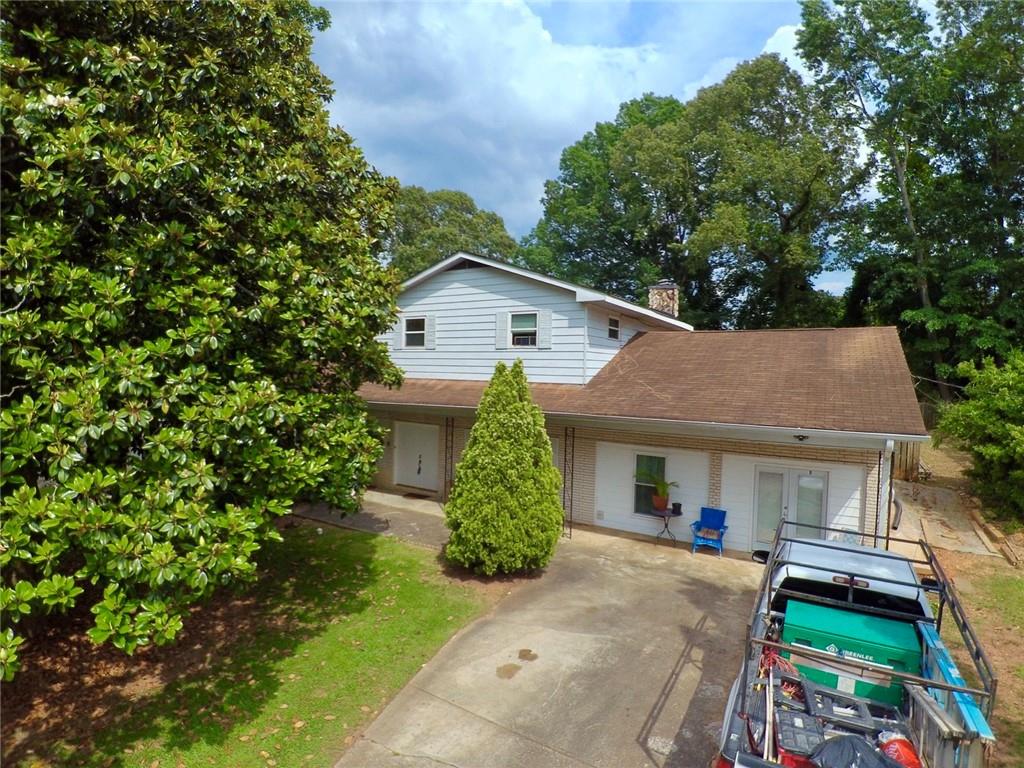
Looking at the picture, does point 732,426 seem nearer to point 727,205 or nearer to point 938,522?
point 938,522

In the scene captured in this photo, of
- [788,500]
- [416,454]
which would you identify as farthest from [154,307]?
[416,454]

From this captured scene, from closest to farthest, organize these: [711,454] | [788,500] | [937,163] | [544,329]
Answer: [788,500] → [711,454] → [544,329] → [937,163]

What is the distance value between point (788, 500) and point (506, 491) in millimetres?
5950

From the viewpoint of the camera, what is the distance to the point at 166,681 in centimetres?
655

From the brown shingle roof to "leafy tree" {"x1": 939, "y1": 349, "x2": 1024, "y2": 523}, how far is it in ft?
9.60

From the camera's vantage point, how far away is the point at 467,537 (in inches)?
380

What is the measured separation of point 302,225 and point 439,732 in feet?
19.8

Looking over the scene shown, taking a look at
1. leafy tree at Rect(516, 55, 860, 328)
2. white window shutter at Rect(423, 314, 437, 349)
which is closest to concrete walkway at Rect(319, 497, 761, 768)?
white window shutter at Rect(423, 314, 437, 349)

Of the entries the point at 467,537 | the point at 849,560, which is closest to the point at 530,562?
the point at 467,537

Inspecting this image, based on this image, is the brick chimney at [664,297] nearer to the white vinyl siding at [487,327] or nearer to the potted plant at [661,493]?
the white vinyl siding at [487,327]

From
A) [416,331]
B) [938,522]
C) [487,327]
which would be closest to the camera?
[938,522]

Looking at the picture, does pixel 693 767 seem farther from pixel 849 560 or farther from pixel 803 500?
pixel 803 500

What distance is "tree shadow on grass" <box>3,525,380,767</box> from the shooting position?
552cm

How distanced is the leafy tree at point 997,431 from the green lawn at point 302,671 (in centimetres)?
1292
